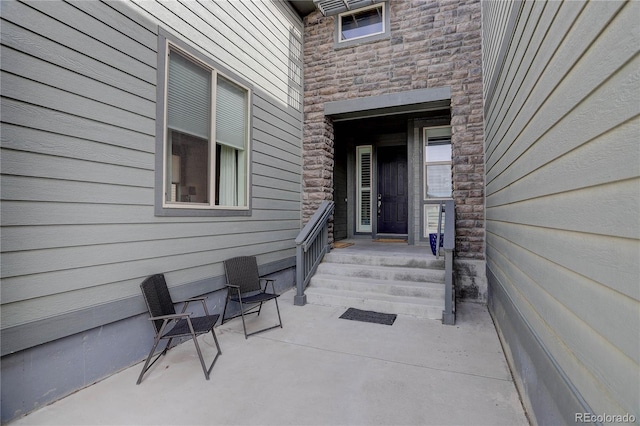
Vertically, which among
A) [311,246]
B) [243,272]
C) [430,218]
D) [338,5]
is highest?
[338,5]

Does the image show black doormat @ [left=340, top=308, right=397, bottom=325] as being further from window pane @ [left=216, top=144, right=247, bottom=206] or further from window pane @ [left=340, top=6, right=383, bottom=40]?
window pane @ [left=340, top=6, right=383, bottom=40]

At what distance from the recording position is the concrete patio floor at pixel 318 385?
6.34 ft

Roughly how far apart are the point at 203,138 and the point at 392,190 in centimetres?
503

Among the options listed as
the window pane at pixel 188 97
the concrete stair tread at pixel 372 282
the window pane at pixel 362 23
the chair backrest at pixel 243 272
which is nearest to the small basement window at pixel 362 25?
the window pane at pixel 362 23

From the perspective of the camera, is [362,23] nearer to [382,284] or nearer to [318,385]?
[382,284]

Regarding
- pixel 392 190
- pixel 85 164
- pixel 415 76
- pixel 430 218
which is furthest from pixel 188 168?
pixel 392 190

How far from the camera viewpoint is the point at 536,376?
1.74 m

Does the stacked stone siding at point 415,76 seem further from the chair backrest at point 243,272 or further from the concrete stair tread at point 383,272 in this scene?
the chair backrest at point 243,272

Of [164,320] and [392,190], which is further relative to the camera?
[392,190]

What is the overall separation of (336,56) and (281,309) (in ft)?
14.0

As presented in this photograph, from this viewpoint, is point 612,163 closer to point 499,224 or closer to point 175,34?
point 499,224

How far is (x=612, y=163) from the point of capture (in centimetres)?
95

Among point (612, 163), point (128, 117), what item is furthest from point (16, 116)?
point (612, 163)

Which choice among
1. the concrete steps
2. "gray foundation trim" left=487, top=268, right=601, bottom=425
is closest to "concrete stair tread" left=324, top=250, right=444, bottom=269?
the concrete steps
